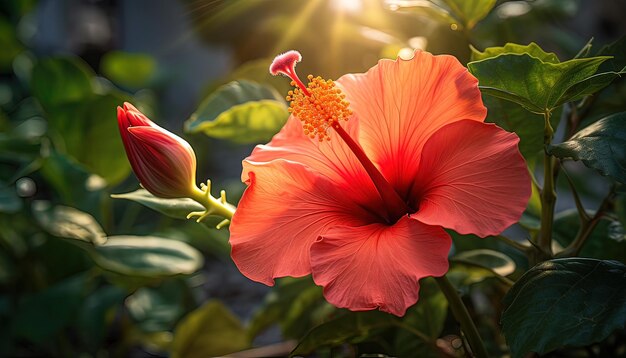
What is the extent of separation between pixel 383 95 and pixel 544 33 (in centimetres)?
57

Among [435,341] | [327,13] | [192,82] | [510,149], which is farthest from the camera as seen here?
[192,82]

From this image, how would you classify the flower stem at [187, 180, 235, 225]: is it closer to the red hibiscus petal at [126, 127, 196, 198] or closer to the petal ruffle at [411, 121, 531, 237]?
the red hibiscus petal at [126, 127, 196, 198]

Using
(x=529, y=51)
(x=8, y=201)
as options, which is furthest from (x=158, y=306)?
(x=529, y=51)

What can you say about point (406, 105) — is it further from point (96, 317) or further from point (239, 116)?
point (96, 317)

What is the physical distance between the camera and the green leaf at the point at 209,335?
0.87 meters

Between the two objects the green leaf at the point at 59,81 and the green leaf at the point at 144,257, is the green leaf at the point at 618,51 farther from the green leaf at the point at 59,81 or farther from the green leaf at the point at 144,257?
the green leaf at the point at 59,81

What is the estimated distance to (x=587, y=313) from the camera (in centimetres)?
38

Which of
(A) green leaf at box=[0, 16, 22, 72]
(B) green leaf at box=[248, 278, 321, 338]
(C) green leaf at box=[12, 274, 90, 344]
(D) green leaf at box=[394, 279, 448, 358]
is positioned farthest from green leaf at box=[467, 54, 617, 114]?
(A) green leaf at box=[0, 16, 22, 72]

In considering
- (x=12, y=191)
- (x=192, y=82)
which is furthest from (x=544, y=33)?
(x=192, y=82)

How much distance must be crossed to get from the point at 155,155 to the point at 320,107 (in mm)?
106

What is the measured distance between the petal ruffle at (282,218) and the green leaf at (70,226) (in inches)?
11.8

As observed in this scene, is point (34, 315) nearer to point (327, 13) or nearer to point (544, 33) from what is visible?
point (327, 13)

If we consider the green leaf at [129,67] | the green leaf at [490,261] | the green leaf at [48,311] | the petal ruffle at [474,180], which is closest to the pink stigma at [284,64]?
the petal ruffle at [474,180]

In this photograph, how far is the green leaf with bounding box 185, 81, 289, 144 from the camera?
1.86 feet
